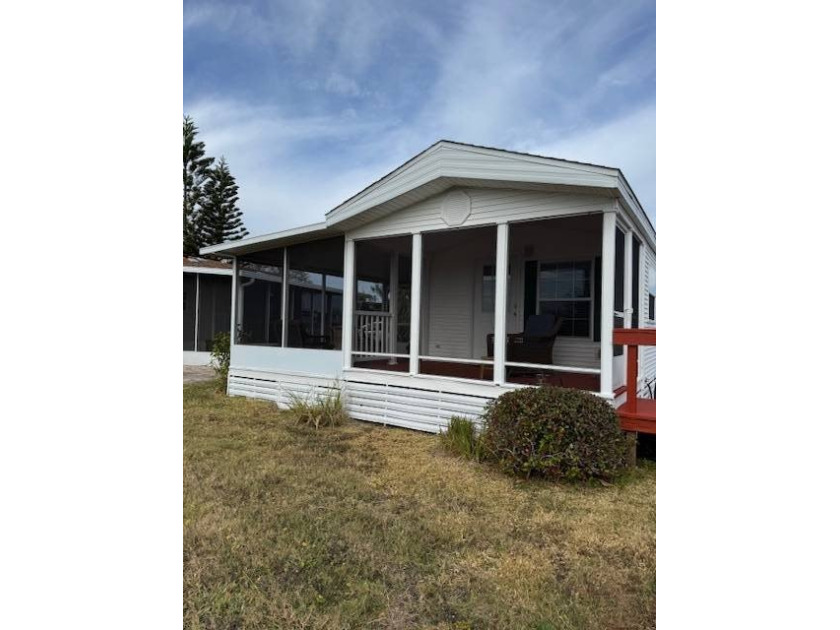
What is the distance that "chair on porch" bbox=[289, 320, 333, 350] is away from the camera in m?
7.66

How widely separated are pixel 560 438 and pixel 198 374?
9.64 meters

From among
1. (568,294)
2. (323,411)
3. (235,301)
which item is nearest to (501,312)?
(568,294)

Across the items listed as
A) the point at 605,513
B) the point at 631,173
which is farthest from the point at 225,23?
the point at 605,513

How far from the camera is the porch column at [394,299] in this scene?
760 cm

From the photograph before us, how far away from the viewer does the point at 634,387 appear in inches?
181

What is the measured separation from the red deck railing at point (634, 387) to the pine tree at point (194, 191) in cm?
2358

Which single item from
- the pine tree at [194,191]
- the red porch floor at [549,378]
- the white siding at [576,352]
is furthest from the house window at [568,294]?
the pine tree at [194,191]

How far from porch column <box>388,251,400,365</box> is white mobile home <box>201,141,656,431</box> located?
0.03 metres

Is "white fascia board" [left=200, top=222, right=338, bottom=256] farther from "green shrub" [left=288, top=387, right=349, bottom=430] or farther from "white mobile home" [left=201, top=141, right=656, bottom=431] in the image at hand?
"green shrub" [left=288, top=387, right=349, bottom=430]

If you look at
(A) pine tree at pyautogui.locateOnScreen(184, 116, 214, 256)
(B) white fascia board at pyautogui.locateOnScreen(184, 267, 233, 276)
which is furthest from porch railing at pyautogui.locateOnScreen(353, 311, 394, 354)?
(A) pine tree at pyautogui.locateOnScreen(184, 116, 214, 256)

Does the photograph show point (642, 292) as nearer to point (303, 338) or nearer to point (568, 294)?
point (568, 294)

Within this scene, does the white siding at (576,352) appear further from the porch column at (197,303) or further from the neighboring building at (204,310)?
the porch column at (197,303)

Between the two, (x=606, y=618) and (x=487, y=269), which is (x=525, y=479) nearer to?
(x=606, y=618)
